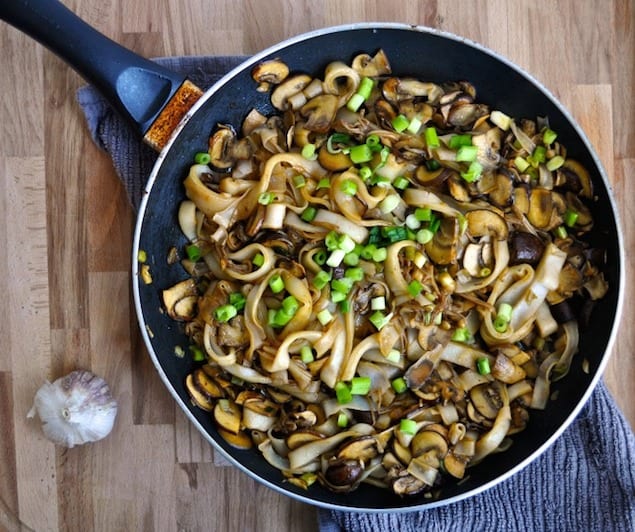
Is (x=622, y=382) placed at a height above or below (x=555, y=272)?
below

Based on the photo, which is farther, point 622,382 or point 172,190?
point 622,382

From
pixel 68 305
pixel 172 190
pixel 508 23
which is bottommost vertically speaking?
pixel 68 305

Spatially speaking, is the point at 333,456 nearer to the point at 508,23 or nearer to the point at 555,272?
the point at 555,272

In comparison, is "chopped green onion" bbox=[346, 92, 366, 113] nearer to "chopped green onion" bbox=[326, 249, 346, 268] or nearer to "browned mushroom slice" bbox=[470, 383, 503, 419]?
"chopped green onion" bbox=[326, 249, 346, 268]

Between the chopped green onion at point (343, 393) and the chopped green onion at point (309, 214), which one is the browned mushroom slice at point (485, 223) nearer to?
the chopped green onion at point (309, 214)

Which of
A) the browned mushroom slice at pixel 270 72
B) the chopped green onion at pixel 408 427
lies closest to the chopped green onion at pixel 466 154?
the browned mushroom slice at pixel 270 72

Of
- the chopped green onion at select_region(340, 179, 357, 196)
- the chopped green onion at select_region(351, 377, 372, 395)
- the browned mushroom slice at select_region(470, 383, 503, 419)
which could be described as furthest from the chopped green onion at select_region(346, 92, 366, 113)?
the browned mushroom slice at select_region(470, 383, 503, 419)

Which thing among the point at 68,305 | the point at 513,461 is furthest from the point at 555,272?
the point at 68,305
